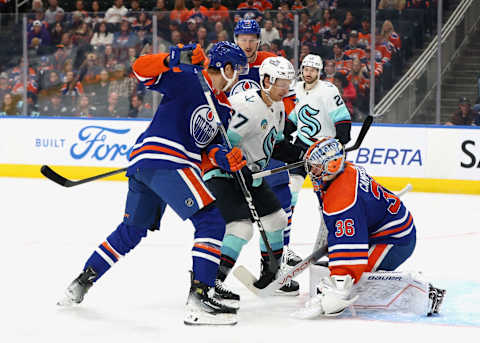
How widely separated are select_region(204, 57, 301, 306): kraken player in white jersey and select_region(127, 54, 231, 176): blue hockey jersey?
262 millimetres

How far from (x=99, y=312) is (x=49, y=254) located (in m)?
1.40

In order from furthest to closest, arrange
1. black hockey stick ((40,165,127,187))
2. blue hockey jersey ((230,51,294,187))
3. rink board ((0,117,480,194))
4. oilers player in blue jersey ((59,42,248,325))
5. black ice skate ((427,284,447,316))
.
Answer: rink board ((0,117,480,194)), blue hockey jersey ((230,51,294,187)), black hockey stick ((40,165,127,187)), black ice skate ((427,284,447,316)), oilers player in blue jersey ((59,42,248,325))

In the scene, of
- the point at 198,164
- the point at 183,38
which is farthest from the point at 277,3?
the point at 198,164

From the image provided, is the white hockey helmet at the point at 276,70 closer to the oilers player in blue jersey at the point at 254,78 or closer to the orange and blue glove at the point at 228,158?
the orange and blue glove at the point at 228,158

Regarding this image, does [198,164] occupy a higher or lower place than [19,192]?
higher

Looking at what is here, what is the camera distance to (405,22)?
27.1ft

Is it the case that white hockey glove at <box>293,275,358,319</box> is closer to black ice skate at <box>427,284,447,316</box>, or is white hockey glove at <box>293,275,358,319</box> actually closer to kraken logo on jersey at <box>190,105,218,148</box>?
black ice skate at <box>427,284,447,316</box>

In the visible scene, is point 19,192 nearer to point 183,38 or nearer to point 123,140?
point 123,140

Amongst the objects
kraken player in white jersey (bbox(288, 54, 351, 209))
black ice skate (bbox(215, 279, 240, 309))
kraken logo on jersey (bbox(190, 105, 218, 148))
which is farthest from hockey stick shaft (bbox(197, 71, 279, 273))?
kraken player in white jersey (bbox(288, 54, 351, 209))

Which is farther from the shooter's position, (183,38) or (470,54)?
(183,38)

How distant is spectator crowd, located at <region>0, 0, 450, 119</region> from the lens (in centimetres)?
826

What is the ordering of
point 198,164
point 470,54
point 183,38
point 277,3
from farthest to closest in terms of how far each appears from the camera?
point 277,3, point 183,38, point 470,54, point 198,164

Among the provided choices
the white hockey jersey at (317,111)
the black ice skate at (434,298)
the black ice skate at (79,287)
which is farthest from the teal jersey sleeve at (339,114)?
the black ice skate at (79,287)

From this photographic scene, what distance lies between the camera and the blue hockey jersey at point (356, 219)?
3389 millimetres
